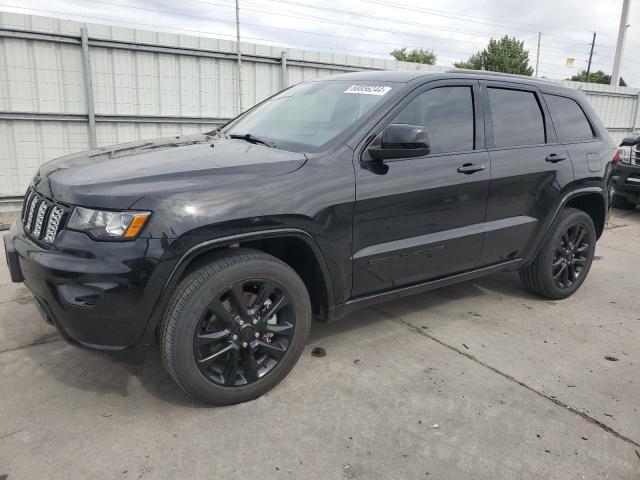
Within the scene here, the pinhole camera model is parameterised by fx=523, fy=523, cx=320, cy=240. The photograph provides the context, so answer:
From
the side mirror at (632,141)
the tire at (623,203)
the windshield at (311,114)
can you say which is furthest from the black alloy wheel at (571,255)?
the tire at (623,203)

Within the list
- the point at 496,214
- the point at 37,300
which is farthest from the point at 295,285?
the point at 496,214

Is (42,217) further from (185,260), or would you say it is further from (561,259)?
(561,259)

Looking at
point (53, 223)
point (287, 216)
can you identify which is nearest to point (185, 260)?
point (287, 216)

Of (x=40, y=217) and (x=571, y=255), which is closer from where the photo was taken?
(x=40, y=217)

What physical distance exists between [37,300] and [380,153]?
2.01 meters

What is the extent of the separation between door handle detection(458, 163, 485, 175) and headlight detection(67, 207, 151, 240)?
6.81 ft

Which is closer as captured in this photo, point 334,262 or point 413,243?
point 334,262

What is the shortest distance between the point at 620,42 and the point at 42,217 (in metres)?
25.0

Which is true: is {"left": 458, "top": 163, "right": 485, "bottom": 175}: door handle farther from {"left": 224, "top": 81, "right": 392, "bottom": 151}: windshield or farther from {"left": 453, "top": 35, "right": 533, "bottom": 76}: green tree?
{"left": 453, "top": 35, "right": 533, "bottom": 76}: green tree

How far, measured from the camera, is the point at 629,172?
8609 millimetres

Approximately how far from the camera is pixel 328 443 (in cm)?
255

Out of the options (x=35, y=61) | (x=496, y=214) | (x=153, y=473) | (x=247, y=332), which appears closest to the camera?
(x=153, y=473)

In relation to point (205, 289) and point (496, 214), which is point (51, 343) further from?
point (496, 214)

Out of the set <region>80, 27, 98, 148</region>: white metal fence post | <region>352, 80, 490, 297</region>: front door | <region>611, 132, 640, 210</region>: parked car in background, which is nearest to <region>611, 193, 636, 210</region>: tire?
<region>611, 132, 640, 210</region>: parked car in background
